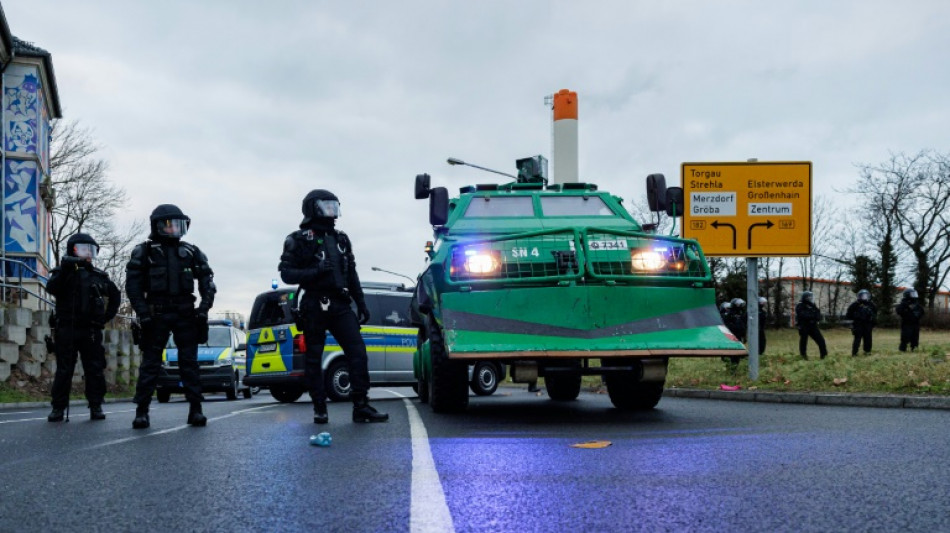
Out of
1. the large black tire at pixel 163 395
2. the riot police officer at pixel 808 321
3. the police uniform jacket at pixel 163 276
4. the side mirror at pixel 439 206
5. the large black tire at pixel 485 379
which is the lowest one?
the large black tire at pixel 163 395

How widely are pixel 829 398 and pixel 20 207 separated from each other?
2558 cm

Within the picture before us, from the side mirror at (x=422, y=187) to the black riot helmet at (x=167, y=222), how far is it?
2682 millimetres

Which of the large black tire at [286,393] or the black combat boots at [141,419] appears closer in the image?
the black combat boots at [141,419]

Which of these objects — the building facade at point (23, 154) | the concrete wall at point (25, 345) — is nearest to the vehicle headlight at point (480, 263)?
the concrete wall at point (25, 345)

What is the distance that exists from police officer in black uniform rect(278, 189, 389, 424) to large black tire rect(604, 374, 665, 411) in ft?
9.61

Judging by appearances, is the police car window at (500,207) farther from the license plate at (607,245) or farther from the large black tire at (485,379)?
the large black tire at (485,379)

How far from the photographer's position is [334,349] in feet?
50.0

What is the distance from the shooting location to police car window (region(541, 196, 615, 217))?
1047 cm

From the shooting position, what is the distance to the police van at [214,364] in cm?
2061

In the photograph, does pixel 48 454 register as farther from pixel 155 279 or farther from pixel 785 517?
pixel 785 517

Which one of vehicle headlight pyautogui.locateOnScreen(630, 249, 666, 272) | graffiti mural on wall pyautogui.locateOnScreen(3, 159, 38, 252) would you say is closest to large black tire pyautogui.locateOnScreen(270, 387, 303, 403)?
vehicle headlight pyautogui.locateOnScreen(630, 249, 666, 272)

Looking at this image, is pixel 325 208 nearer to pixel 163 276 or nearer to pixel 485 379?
pixel 163 276

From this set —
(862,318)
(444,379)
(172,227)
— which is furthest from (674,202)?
(862,318)

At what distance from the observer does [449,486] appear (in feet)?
14.0
